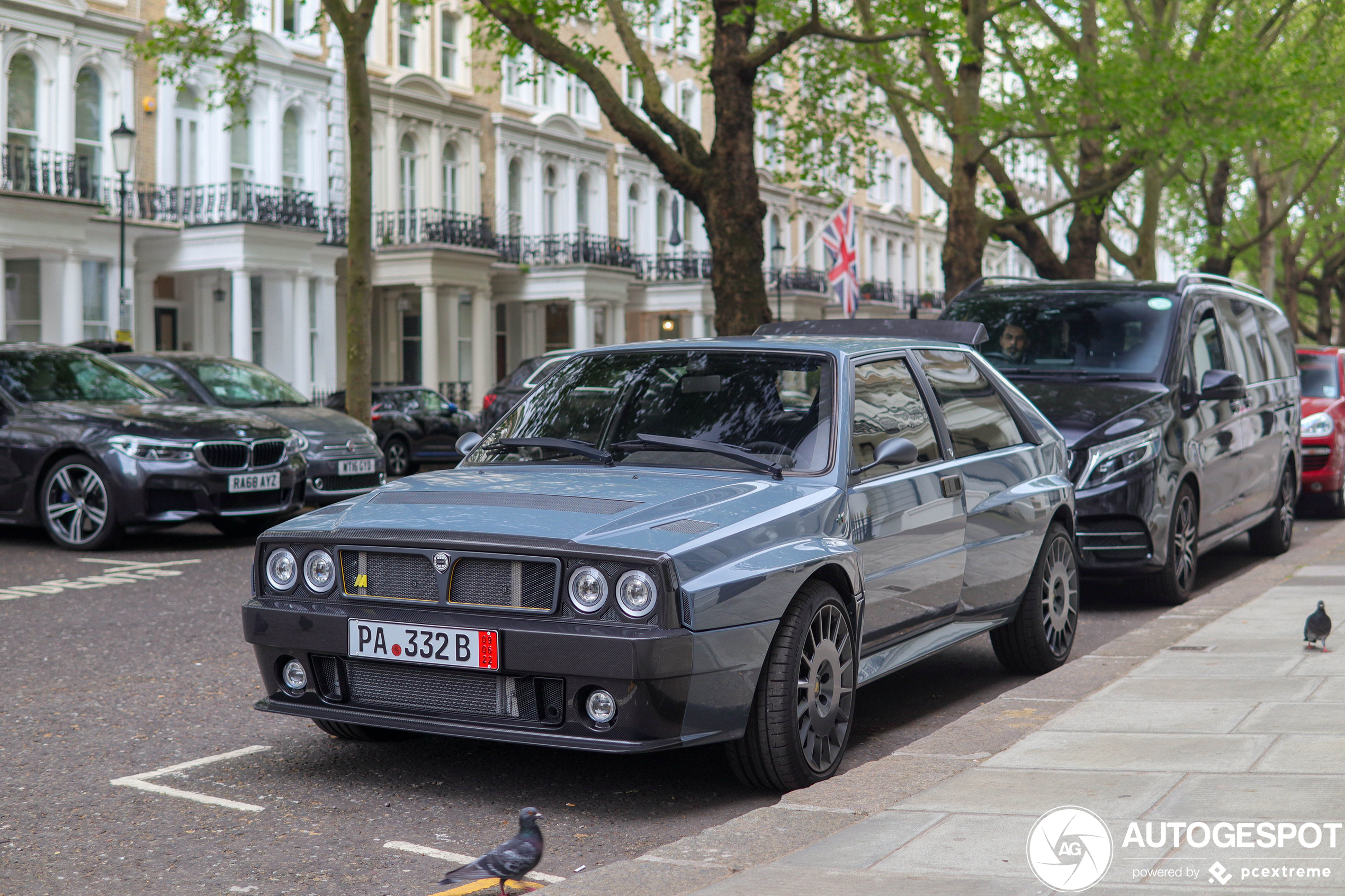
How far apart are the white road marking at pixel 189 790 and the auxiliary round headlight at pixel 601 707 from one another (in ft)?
3.78

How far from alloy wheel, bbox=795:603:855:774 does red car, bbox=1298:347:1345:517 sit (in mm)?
Answer: 10756

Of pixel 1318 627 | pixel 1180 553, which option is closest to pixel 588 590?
pixel 1318 627

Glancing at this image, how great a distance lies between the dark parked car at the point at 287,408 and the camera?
14320mm

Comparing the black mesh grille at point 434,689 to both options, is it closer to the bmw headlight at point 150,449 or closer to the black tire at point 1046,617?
the black tire at point 1046,617

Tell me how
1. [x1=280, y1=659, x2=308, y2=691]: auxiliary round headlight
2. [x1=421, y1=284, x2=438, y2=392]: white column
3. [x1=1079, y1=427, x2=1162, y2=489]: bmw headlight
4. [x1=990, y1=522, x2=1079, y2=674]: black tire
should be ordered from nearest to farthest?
1. [x1=280, y1=659, x2=308, y2=691]: auxiliary round headlight
2. [x1=990, y1=522, x2=1079, y2=674]: black tire
3. [x1=1079, y1=427, x2=1162, y2=489]: bmw headlight
4. [x1=421, y1=284, x2=438, y2=392]: white column

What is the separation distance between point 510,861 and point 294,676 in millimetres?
1604

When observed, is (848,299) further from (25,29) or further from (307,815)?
(307,815)

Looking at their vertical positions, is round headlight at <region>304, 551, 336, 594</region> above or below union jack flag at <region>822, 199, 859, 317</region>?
below

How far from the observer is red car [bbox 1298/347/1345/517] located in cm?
1472

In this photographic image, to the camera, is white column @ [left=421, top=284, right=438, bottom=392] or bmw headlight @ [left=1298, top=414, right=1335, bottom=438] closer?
bmw headlight @ [left=1298, top=414, right=1335, bottom=438]

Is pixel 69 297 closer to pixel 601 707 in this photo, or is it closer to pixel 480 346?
pixel 480 346

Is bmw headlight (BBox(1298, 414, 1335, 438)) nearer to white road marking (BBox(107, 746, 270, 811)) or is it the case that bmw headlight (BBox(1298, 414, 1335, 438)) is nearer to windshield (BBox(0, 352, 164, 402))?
windshield (BBox(0, 352, 164, 402))

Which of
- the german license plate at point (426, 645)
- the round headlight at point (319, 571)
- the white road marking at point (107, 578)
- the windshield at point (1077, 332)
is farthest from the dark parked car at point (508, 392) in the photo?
the german license plate at point (426, 645)

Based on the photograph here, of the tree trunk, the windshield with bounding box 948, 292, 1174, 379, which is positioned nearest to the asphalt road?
the windshield with bounding box 948, 292, 1174, 379
